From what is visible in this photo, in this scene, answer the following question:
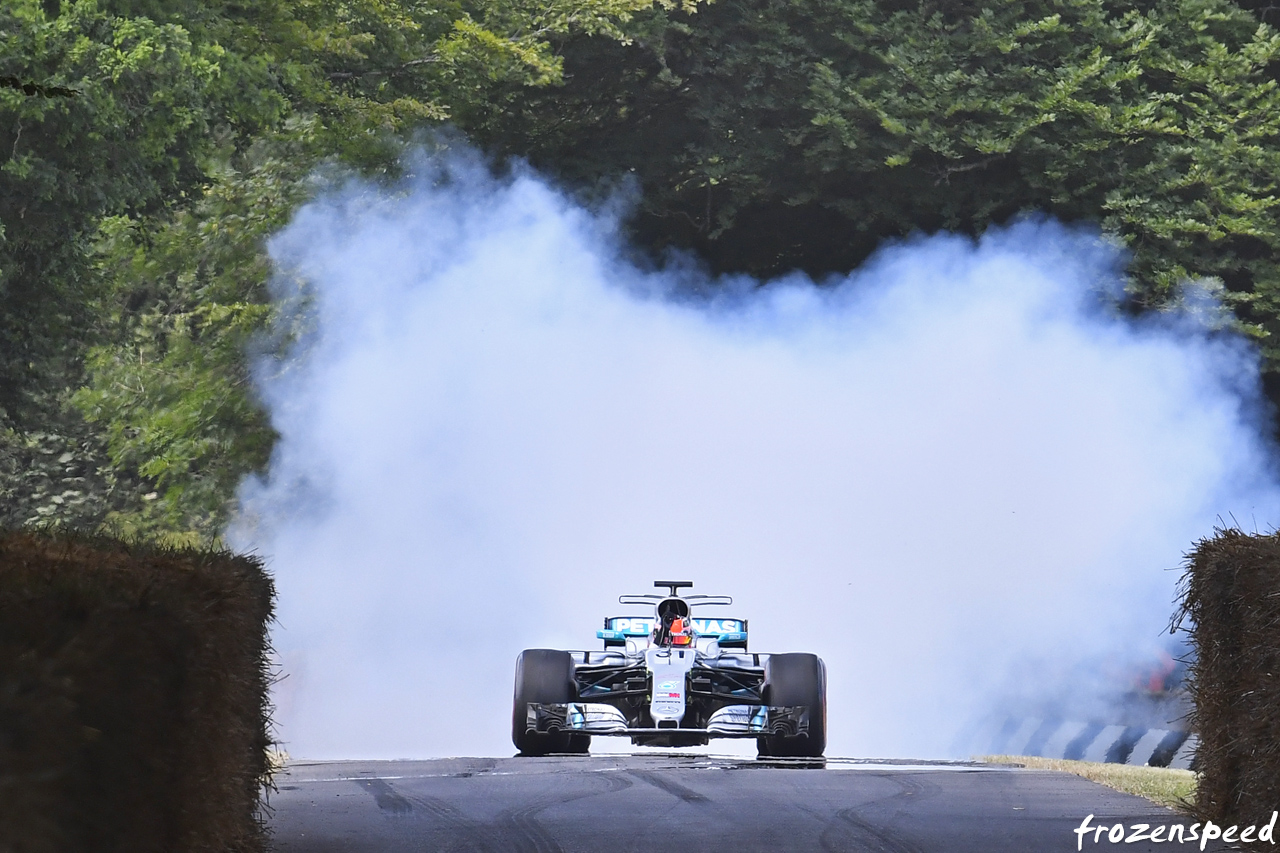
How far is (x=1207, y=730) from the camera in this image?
1007cm

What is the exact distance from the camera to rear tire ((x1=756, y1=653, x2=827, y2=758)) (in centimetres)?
1736

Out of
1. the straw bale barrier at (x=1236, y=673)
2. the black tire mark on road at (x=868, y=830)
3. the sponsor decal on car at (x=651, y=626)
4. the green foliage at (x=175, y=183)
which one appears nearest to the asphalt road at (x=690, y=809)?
the black tire mark on road at (x=868, y=830)

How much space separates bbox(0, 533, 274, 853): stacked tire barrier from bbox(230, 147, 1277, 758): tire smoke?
702 inches

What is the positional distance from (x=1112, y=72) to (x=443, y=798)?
20324 millimetres

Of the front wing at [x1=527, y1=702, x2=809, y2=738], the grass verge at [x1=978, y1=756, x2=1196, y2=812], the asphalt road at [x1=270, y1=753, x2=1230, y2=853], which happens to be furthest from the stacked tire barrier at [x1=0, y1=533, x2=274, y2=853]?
the front wing at [x1=527, y1=702, x2=809, y2=738]

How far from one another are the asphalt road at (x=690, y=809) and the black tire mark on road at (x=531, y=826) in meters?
0.01

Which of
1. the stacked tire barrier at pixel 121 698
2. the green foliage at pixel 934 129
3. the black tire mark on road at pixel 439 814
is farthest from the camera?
the green foliage at pixel 934 129

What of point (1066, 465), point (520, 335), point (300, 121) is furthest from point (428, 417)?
point (1066, 465)

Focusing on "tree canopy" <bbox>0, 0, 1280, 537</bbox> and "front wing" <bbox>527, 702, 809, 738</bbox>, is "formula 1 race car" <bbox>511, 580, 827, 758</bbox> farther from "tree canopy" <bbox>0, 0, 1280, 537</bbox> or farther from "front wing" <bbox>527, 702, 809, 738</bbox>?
"tree canopy" <bbox>0, 0, 1280, 537</bbox>

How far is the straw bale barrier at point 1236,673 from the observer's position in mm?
8633

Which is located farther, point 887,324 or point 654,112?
point 654,112

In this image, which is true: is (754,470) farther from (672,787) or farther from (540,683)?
(672,787)

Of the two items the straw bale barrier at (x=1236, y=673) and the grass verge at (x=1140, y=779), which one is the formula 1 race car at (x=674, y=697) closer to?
the grass verge at (x=1140, y=779)

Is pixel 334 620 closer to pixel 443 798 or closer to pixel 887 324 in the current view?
pixel 887 324
